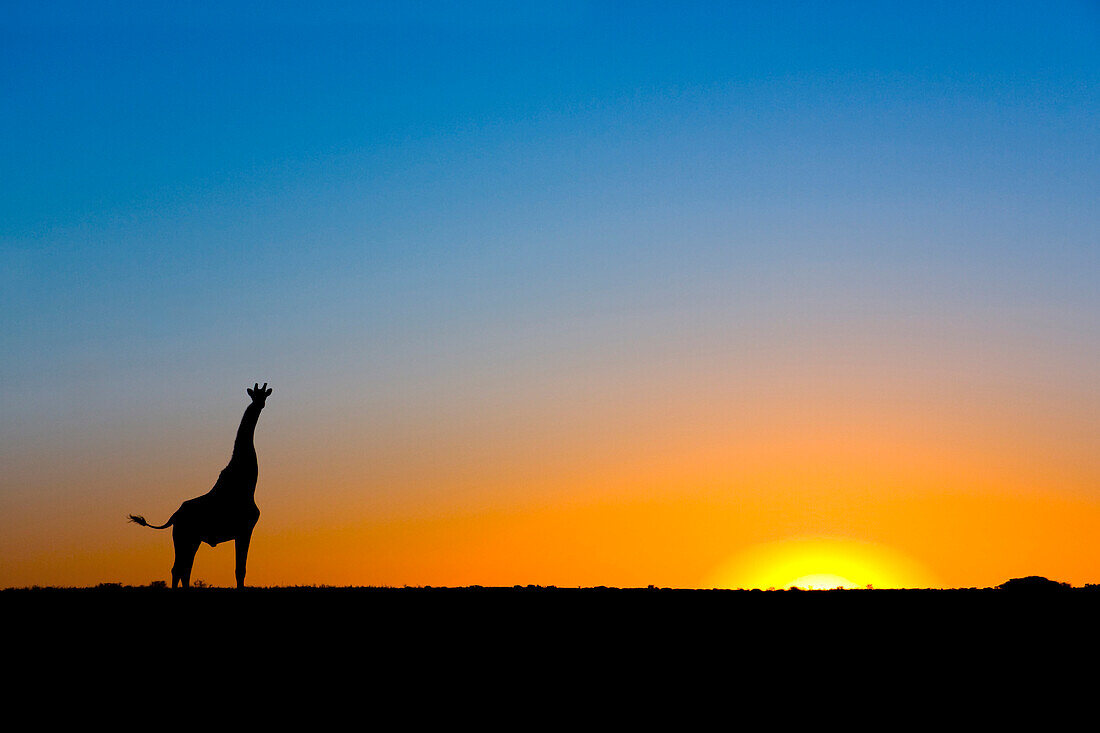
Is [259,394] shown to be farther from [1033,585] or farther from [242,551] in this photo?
[1033,585]

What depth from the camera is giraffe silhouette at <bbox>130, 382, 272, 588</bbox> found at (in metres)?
24.8

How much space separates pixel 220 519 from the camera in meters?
24.8

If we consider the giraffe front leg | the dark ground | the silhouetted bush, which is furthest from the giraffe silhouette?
the silhouetted bush

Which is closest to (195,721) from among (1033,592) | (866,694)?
(866,694)

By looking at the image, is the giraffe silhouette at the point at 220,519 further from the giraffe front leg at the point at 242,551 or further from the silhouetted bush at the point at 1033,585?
the silhouetted bush at the point at 1033,585

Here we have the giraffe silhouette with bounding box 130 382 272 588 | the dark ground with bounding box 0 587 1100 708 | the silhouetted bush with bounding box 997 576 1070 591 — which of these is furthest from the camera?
the giraffe silhouette with bounding box 130 382 272 588

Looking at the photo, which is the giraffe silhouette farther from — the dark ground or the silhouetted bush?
the silhouetted bush

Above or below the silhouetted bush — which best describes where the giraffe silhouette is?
above

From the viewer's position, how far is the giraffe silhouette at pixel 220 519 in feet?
81.4

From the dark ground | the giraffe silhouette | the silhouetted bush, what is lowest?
the dark ground

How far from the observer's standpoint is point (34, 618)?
1664 centimetres

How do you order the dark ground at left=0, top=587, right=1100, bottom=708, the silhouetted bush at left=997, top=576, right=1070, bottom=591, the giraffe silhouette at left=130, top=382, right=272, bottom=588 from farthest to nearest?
the giraffe silhouette at left=130, top=382, right=272, bottom=588 < the silhouetted bush at left=997, top=576, right=1070, bottom=591 < the dark ground at left=0, top=587, right=1100, bottom=708

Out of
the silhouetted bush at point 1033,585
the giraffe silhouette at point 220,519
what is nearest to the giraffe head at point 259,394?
the giraffe silhouette at point 220,519

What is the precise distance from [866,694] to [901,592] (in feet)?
24.1
